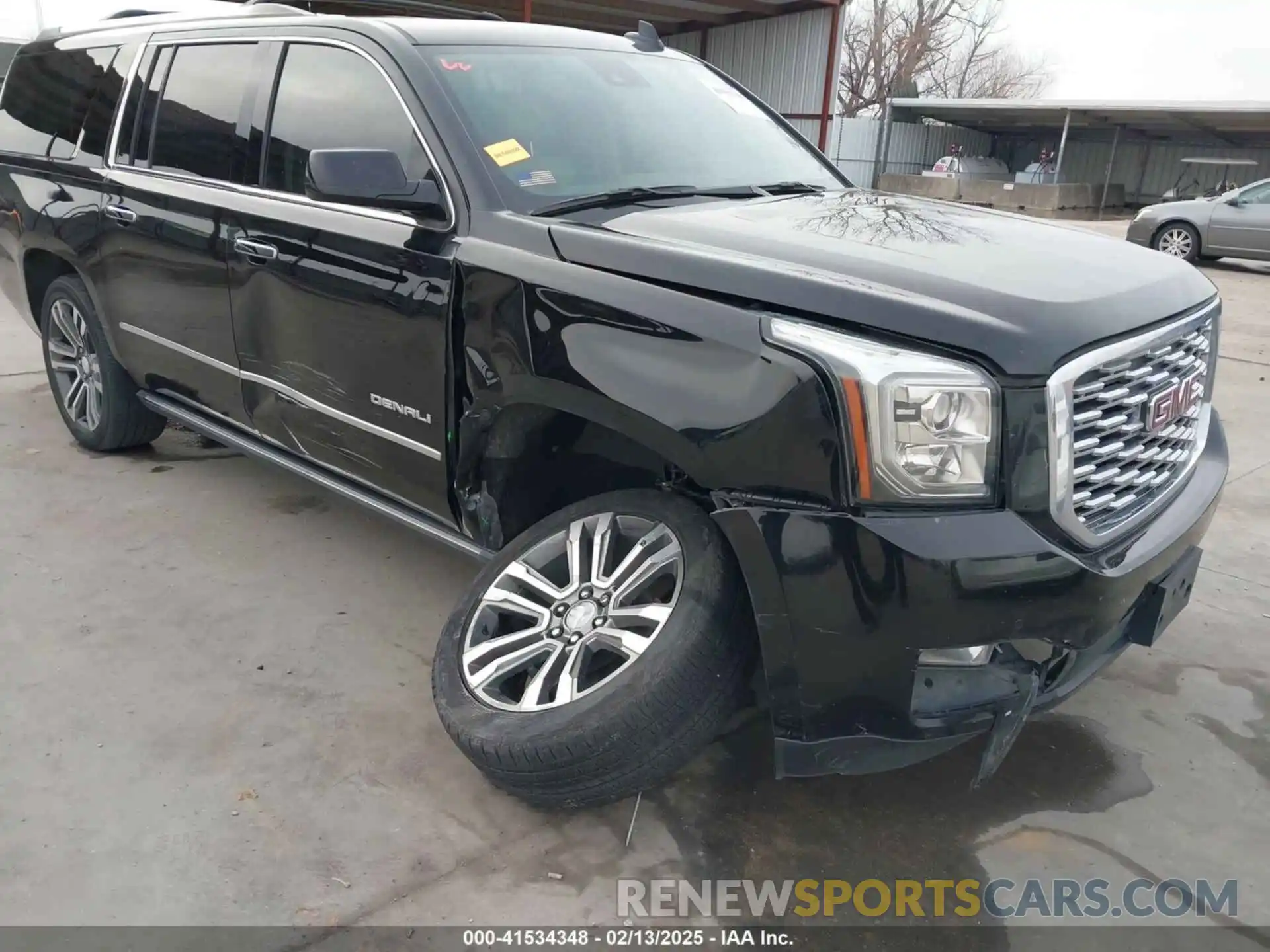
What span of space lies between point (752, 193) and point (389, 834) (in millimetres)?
2158

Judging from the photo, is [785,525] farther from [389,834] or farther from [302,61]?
[302,61]

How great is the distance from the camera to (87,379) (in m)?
4.89

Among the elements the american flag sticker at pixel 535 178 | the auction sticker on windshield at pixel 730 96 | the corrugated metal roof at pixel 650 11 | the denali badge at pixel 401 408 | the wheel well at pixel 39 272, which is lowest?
the wheel well at pixel 39 272

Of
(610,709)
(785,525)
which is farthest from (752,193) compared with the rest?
(610,709)

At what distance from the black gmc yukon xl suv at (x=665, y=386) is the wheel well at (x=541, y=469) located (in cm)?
1

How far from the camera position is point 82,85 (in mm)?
4594

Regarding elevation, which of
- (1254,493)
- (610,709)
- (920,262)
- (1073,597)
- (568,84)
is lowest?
(1254,493)

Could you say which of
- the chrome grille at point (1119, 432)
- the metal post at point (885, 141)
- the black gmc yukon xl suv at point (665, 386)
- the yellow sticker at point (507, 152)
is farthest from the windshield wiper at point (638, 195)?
the metal post at point (885, 141)

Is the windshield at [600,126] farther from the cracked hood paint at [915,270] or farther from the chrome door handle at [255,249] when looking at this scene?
the chrome door handle at [255,249]

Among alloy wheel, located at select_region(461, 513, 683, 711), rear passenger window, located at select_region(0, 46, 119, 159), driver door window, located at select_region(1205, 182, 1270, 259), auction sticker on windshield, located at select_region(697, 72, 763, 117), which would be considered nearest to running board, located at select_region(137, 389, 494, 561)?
alloy wheel, located at select_region(461, 513, 683, 711)

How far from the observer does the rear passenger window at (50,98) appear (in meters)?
4.54

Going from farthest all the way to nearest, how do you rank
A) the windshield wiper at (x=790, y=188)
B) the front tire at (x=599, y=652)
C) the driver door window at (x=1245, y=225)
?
the driver door window at (x=1245, y=225) < the windshield wiper at (x=790, y=188) < the front tire at (x=599, y=652)

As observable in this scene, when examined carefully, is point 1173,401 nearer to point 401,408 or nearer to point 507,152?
point 507,152

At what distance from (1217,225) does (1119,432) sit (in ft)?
48.5
